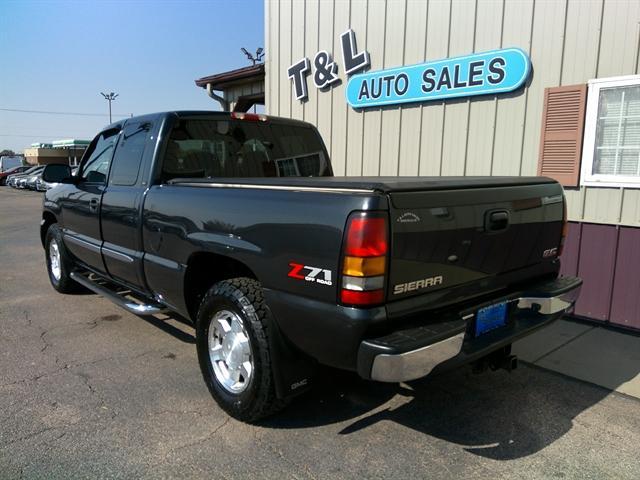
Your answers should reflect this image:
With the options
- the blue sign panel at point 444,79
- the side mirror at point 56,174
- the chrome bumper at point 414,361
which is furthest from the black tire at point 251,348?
the blue sign panel at point 444,79

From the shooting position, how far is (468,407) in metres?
3.31

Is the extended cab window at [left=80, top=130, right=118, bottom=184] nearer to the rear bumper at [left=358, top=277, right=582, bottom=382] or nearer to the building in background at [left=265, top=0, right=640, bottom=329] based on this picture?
the building in background at [left=265, top=0, right=640, bottom=329]

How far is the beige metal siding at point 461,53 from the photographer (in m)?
4.66

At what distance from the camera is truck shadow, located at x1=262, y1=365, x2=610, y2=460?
2.97 m

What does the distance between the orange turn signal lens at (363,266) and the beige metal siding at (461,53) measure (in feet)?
11.4

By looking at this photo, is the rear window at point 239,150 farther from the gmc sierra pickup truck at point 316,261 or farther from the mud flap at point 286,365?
the mud flap at point 286,365

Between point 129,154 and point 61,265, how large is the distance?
2.15 m

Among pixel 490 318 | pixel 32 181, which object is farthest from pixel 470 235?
pixel 32 181

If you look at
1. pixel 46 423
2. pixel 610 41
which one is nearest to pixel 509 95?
pixel 610 41

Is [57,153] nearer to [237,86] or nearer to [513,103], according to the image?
[237,86]

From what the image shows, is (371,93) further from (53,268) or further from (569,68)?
(53,268)

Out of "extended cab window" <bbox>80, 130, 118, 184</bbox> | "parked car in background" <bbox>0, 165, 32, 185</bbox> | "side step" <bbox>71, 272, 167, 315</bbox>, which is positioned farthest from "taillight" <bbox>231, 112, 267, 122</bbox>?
"parked car in background" <bbox>0, 165, 32, 185</bbox>

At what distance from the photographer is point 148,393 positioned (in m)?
3.44

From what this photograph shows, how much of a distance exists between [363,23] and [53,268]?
16.4 feet
